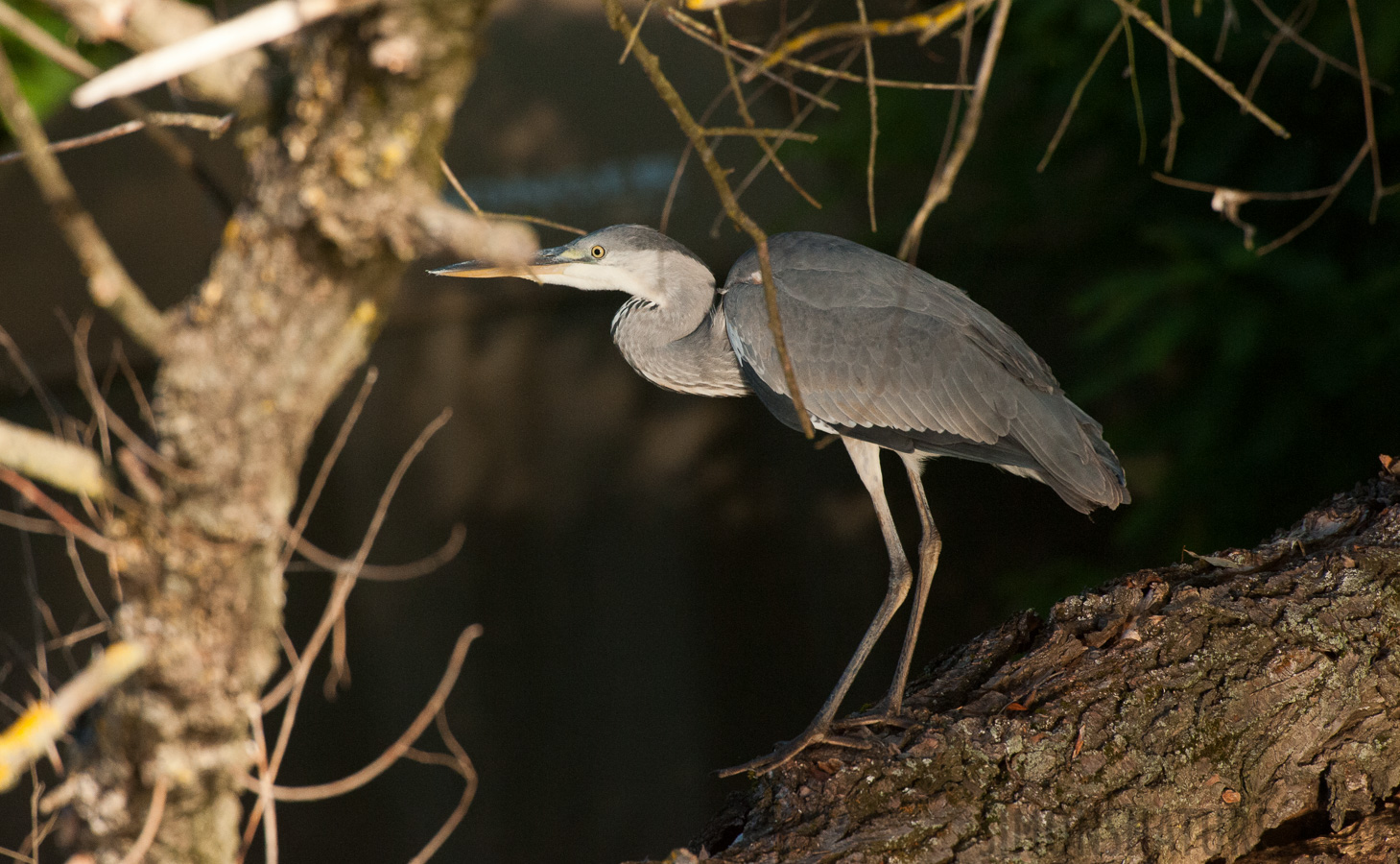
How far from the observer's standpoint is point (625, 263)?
2.24 metres

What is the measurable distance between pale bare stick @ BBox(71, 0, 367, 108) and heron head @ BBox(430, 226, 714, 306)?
1495mm

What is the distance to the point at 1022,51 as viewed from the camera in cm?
263

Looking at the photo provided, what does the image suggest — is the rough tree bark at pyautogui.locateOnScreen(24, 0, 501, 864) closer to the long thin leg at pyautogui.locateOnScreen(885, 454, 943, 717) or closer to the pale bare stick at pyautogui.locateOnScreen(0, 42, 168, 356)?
the pale bare stick at pyautogui.locateOnScreen(0, 42, 168, 356)

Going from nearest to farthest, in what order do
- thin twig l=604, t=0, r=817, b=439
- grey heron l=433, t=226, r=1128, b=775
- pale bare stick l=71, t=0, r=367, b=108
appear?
pale bare stick l=71, t=0, r=367, b=108, thin twig l=604, t=0, r=817, b=439, grey heron l=433, t=226, r=1128, b=775

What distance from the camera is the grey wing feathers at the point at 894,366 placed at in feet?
6.91

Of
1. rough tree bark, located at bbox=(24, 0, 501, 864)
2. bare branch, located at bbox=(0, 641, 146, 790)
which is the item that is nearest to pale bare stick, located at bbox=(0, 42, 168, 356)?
rough tree bark, located at bbox=(24, 0, 501, 864)

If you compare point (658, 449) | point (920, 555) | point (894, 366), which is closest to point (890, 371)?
point (894, 366)

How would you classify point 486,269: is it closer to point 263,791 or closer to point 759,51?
point 759,51

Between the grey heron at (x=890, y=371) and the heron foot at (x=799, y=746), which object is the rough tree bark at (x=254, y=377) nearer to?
the heron foot at (x=799, y=746)

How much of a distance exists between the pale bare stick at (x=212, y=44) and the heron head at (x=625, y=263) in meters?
1.49

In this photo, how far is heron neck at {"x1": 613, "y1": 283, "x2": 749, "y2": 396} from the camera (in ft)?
7.41

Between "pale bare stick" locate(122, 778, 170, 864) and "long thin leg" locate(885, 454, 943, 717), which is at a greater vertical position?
"pale bare stick" locate(122, 778, 170, 864)

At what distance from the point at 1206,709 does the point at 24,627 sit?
11.4ft

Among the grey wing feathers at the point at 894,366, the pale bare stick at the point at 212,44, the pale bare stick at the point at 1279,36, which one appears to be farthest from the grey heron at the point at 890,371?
the pale bare stick at the point at 212,44
